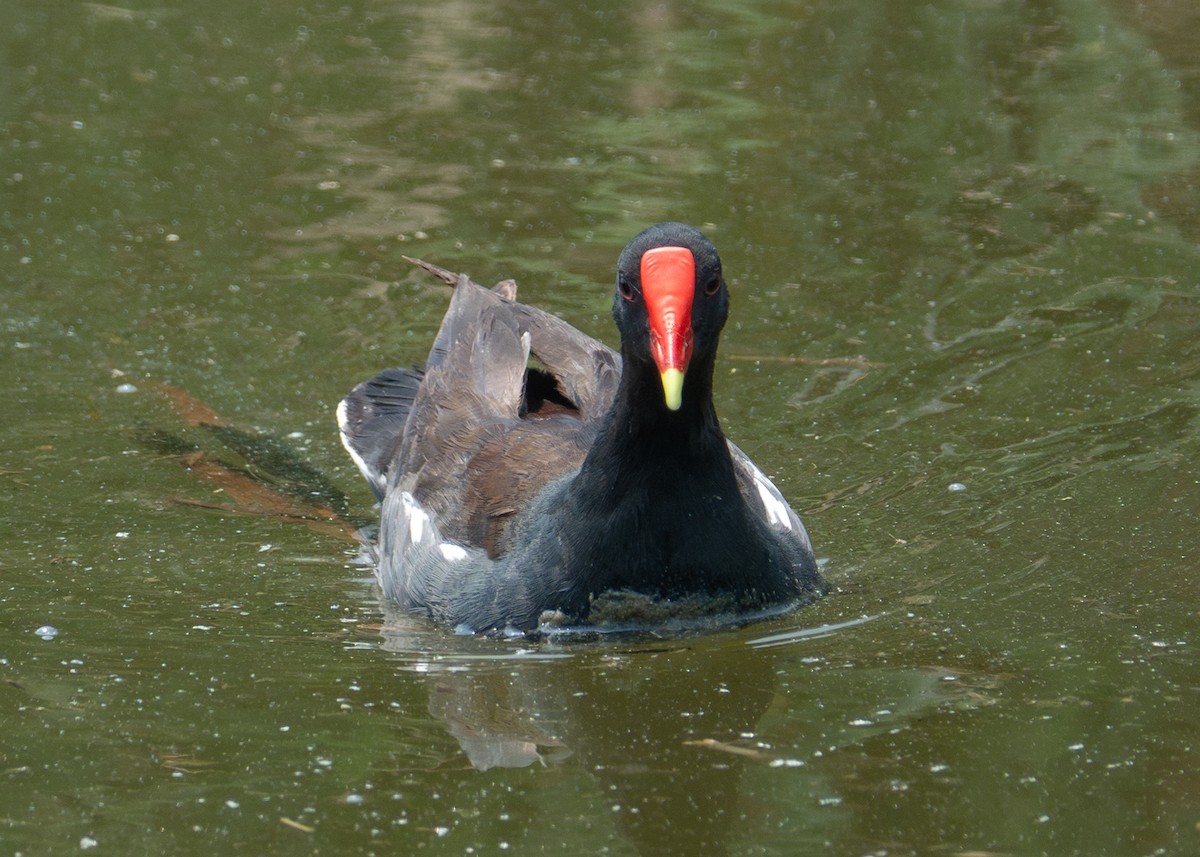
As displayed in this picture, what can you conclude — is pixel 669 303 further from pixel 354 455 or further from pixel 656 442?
pixel 354 455

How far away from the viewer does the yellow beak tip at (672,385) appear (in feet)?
15.4

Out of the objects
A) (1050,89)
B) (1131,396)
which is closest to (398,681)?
(1131,396)

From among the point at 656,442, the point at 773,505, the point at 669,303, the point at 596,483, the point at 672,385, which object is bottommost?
the point at 773,505

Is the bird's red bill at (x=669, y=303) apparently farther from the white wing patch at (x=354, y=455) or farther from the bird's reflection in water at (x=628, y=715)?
the white wing patch at (x=354, y=455)

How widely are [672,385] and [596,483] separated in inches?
26.8

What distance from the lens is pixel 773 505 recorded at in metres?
5.89

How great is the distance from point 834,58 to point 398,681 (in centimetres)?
811

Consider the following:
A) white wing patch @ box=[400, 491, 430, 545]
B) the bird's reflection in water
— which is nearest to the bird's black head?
the bird's reflection in water

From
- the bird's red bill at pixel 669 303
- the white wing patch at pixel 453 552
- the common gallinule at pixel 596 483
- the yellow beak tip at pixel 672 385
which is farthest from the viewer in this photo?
the white wing patch at pixel 453 552

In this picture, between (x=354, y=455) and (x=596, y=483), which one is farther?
(x=354, y=455)

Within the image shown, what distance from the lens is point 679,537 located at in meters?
5.30

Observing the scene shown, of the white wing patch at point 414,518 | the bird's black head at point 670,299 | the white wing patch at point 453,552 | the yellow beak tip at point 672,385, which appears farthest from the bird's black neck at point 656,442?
the white wing patch at point 414,518

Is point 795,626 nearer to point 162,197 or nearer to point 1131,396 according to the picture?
point 1131,396

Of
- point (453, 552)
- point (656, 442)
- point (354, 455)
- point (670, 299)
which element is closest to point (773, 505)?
point (656, 442)
